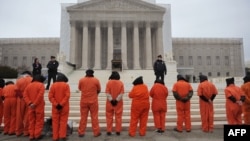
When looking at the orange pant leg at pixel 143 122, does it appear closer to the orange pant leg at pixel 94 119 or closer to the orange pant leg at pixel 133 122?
the orange pant leg at pixel 133 122

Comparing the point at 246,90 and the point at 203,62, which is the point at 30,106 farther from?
the point at 203,62

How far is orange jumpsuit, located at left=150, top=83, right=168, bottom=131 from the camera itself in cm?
824

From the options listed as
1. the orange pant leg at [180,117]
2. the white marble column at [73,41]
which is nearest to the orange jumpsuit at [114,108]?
the orange pant leg at [180,117]

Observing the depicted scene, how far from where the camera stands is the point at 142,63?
48969mm

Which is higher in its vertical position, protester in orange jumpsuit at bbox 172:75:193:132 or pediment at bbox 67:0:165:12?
pediment at bbox 67:0:165:12

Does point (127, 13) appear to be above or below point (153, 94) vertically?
above

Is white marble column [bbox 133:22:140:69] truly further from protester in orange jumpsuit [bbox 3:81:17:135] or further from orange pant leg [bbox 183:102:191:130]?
A: protester in orange jumpsuit [bbox 3:81:17:135]

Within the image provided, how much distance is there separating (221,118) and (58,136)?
663 centimetres

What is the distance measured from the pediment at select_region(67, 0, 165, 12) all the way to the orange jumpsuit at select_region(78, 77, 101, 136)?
38544 millimetres

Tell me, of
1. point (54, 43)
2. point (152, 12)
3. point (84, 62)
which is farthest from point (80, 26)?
point (54, 43)

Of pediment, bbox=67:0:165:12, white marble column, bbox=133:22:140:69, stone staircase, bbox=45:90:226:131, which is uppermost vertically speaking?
pediment, bbox=67:0:165:12

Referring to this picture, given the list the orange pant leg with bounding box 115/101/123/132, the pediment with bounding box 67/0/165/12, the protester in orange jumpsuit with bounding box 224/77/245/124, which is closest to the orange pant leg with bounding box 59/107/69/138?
the orange pant leg with bounding box 115/101/123/132

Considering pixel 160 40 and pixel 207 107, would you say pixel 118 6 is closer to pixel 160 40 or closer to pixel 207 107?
pixel 160 40

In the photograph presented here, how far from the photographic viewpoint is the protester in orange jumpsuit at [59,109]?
23.8 feet
